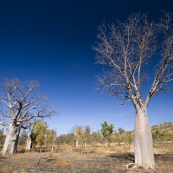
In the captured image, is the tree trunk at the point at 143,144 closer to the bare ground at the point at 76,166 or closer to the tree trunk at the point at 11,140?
the bare ground at the point at 76,166

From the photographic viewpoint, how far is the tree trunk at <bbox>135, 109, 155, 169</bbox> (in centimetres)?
744

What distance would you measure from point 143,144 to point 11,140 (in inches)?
598

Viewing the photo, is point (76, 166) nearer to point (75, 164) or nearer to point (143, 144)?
point (75, 164)

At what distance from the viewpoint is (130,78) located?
9.16 m

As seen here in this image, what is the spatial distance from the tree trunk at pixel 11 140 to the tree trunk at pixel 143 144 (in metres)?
14.6

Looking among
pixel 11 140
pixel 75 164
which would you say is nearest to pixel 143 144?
pixel 75 164

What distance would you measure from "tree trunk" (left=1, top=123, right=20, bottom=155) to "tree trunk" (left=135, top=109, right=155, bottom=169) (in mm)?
14639

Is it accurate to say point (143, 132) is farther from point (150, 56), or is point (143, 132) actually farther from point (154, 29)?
point (154, 29)

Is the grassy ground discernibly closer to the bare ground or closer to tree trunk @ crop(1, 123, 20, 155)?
the bare ground

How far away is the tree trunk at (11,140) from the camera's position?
17.2m

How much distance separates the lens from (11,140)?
1756 centimetres

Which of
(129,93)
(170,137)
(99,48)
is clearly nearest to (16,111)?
(99,48)

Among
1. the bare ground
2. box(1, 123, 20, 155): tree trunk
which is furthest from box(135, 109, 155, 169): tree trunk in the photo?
box(1, 123, 20, 155): tree trunk

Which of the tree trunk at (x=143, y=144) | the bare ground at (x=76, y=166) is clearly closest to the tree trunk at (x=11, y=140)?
the bare ground at (x=76, y=166)
